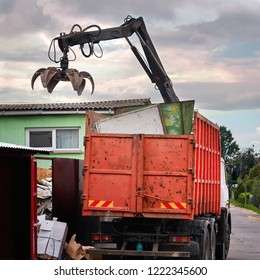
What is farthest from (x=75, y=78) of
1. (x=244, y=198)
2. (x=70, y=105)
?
(x=244, y=198)

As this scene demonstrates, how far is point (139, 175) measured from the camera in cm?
1445

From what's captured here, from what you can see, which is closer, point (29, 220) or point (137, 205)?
point (137, 205)

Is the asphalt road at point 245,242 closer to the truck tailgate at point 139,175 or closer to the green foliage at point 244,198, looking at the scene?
the truck tailgate at point 139,175

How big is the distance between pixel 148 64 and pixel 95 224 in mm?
4270

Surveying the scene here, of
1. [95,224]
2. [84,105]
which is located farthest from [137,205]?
[84,105]

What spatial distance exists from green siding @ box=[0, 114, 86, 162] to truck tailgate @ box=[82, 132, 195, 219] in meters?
11.4

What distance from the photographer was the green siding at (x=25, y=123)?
2605 cm

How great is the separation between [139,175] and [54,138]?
12.2m

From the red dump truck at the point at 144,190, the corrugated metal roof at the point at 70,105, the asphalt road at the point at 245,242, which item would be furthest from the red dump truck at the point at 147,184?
the corrugated metal roof at the point at 70,105

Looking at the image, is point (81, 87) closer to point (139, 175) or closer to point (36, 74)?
point (36, 74)

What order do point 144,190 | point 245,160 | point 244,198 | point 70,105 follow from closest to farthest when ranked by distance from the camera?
point 144,190 < point 70,105 < point 244,198 < point 245,160
